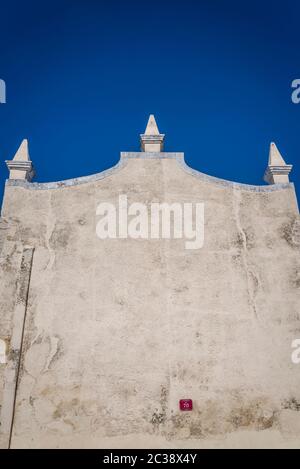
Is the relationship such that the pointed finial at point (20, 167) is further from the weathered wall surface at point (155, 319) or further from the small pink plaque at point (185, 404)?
the small pink plaque at point (185, 404)

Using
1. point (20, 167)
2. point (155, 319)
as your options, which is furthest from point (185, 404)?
point (20, 167)

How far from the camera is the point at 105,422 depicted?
679cm

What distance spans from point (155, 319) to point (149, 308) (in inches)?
10.4

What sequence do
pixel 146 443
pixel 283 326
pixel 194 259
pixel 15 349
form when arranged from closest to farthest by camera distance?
pixel 146 443, pixel 15 349, pixel 283 326, pixel 194 259

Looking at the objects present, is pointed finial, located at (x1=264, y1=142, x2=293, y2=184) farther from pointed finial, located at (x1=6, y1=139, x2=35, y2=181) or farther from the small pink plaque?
pointed finial, located at (x1=6, y1=139, x2=35, y2=181)

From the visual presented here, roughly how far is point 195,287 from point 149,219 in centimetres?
192

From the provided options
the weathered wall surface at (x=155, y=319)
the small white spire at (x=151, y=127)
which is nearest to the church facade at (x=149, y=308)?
the weathered wall surface at (x=155, y=319)

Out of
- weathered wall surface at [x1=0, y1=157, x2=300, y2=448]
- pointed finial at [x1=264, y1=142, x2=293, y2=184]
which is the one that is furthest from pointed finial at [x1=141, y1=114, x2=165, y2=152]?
pointed finial at [x1=264, y1=142, x2=293, y2=184]

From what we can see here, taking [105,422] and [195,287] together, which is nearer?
[105,422]

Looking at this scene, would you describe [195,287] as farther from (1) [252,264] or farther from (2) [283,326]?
(2) [283,326]

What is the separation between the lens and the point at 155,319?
Answer: 7.52 meters

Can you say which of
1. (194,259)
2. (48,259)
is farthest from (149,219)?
(48,259)

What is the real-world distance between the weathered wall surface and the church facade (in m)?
0.02

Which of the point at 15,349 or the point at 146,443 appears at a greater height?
the point at 15,349
